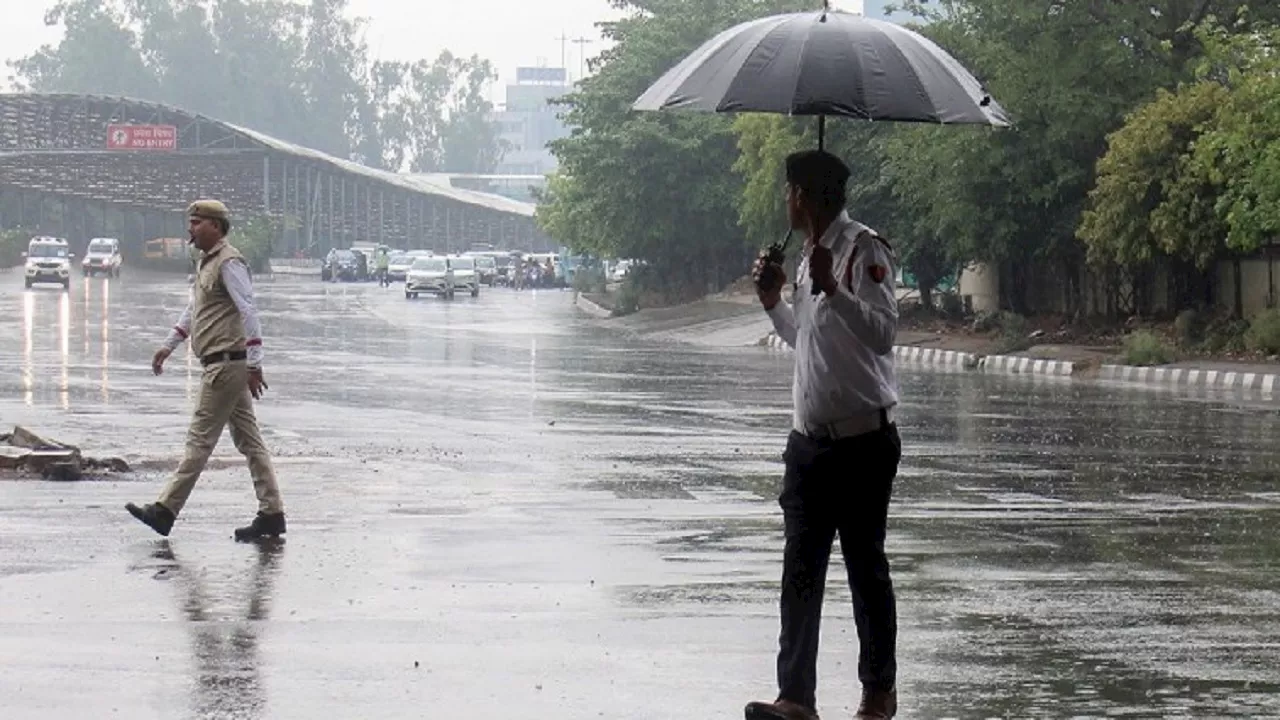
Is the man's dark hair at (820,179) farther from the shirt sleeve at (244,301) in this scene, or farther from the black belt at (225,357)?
the black belt at (225,357)

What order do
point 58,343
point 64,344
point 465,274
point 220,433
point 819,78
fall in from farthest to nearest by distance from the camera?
point 465,274
point 58,343
point 64,344
point 220,433
point 819,78

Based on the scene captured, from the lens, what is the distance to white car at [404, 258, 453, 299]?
81.5 m

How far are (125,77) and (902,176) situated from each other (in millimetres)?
142505

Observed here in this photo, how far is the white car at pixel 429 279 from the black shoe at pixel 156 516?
68.6 m

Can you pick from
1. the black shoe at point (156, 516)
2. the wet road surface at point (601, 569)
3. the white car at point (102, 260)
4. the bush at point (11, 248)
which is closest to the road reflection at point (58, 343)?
the wet road surface at point (601, 569)

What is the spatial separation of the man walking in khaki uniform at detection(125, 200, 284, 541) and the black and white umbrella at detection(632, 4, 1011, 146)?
4.58 meters

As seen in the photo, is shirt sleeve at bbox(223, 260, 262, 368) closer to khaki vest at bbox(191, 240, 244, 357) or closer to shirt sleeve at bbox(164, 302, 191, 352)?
khaki vest at bbox(191, 240, 244, 357)

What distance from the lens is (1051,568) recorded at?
11773 mm

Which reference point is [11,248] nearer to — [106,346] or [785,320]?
[106,346]

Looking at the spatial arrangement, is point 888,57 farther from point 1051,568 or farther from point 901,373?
point 901,373

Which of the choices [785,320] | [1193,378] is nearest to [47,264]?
[1193,378]

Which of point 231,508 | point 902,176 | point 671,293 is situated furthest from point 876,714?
point 671,293

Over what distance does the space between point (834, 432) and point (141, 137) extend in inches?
4435

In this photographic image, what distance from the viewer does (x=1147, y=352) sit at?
3603cm
